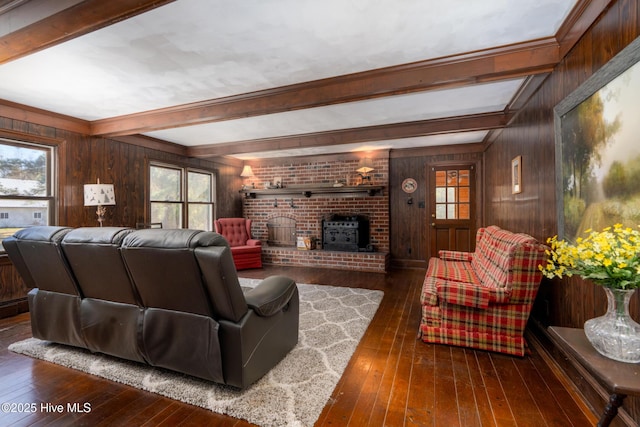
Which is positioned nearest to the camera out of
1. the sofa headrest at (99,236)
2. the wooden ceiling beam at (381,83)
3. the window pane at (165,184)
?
the sofa headrest at (99,236)

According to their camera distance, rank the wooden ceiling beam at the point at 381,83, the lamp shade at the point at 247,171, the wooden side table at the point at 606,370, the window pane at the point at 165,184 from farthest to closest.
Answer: the lamp shade at the point at 247,171 < the window pane at the point at 165,184 < the wooden ceiling beam at the point at 381,83 < the wooden side table at the point at 606,370

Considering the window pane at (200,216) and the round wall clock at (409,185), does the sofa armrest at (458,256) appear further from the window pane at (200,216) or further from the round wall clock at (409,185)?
the window pane at (200,216)

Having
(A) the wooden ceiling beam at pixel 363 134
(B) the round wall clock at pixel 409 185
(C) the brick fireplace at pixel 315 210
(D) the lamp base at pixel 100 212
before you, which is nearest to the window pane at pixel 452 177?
(B) the round wall clock at pixel 409 185

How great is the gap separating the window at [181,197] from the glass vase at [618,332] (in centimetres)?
555

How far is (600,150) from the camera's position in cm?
162

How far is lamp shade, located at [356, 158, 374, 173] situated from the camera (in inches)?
227

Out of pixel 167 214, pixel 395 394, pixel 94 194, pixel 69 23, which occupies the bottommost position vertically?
pixel 395 394

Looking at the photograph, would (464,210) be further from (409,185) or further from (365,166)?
(365,166)

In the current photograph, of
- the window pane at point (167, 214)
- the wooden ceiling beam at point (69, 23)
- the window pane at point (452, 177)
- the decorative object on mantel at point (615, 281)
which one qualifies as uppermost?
the wooden ceiling beam at point (69, 23)

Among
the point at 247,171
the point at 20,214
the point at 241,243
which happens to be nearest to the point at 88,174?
the point at 20,214

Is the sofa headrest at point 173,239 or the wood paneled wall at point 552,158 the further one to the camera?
the sofa headrest at point 173,239

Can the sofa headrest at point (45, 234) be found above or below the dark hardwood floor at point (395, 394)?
above

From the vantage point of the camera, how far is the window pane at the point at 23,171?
10.8ft

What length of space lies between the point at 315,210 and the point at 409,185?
2.03 m
